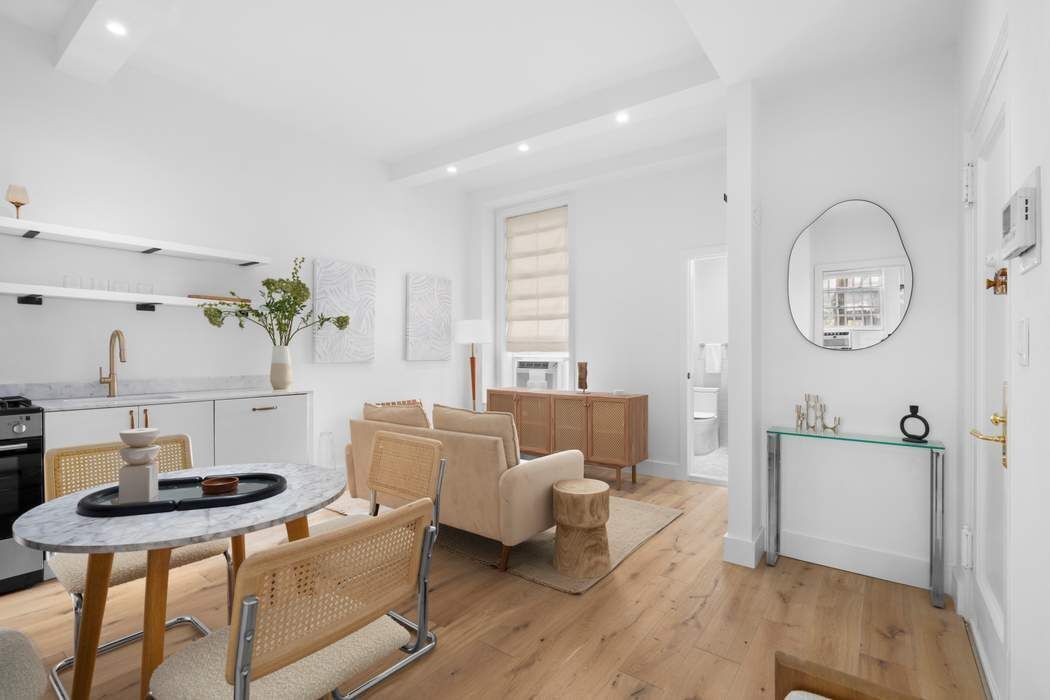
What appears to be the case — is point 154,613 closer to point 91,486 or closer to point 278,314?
point 91,486

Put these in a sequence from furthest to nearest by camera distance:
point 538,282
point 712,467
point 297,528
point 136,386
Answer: point 538,282, point 712,467, point 136,386, point 297,528

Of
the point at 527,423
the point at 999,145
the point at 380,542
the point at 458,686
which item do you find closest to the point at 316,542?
the point at 380,542

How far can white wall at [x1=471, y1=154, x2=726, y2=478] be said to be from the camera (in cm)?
495

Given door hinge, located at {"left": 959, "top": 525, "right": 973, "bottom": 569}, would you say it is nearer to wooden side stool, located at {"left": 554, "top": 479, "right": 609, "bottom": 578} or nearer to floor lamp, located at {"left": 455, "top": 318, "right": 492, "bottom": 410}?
wooden side stool, located at {"left": 554, "top": 479, "right": 609, "bottom": 578}

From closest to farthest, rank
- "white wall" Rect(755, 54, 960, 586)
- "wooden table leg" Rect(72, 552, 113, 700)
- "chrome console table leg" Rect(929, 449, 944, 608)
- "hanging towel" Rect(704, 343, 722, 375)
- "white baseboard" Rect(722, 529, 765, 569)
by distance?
"wooden table leg" Rect(72, 552, 113, 700) → "chrome console table leg" Rect(929, 449, 944, 608) → "white wall" Rect(755, 54, 960, 586) → "white baseboard" Rect(722, 529, 765, 569) → "hanging towel" Rect(704, 343, 722, 375)

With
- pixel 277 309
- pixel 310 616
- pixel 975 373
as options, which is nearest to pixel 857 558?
pixel 975 373

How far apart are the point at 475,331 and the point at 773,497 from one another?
3.37 meters

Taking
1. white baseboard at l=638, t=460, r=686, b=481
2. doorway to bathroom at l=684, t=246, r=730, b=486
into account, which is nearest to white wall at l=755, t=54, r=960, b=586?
white baseboard at l=638, t=460, r=686, b=481

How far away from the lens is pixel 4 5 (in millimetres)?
2988

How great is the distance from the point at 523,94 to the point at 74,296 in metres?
3.29

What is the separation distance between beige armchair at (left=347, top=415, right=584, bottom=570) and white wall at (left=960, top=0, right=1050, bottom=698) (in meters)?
1.95

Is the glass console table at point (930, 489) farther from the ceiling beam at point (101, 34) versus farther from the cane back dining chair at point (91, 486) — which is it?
the ceiling beam at point (101, 34)

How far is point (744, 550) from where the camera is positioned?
9.79 ft

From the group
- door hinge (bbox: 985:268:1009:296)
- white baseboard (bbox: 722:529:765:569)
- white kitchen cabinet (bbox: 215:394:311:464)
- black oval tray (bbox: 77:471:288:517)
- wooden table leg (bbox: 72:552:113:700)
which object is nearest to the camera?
black oval tray (bbox: 77:471:288:517)
